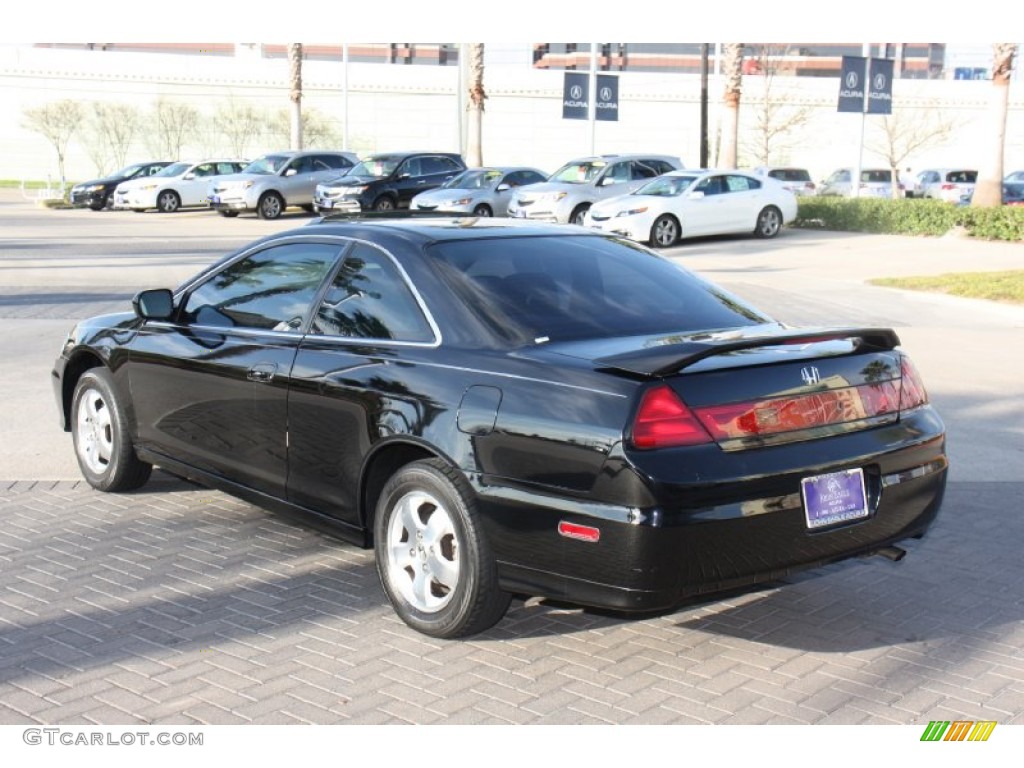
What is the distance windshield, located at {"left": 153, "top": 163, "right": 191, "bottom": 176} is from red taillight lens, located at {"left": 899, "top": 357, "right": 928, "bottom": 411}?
37.4 meters

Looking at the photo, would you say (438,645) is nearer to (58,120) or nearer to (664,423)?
→ (664,423)

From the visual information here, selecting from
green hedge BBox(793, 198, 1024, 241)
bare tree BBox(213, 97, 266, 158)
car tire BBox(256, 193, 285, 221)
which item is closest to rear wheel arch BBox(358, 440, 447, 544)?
green hedge BBox(793, 198, 1024, 241)

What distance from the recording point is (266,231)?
30.7 m

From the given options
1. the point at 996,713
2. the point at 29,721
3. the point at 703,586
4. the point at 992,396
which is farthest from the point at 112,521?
the point at 992,396

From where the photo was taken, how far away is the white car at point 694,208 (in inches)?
1017

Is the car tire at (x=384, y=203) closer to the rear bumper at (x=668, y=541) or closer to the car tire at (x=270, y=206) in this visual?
the car tire at (x=270, y=206)

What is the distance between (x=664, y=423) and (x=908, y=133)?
61594mm

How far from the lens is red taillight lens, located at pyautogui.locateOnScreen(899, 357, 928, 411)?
504cm

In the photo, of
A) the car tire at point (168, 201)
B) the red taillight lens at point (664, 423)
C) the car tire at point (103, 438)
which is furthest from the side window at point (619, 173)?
the red taillight lens at point (664, 423)

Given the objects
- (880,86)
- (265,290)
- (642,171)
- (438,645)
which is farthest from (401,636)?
(880,86)

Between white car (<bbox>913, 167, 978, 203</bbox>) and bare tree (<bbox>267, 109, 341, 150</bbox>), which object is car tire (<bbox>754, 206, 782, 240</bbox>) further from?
bare tree (<bbox>267, 109, 341, 150</bbox>)

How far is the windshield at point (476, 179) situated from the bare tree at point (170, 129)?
3183 centimetres
